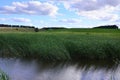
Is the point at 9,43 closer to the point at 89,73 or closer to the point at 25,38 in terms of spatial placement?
the point at 25,38

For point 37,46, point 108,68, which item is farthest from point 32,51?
point 108,68

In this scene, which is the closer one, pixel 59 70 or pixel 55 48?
pixel 59 70

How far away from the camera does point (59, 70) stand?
843 inches

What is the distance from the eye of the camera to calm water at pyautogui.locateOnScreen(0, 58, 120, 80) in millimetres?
18953

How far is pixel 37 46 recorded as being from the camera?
25141mm

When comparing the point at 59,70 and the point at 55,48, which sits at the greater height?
the point at 55,48

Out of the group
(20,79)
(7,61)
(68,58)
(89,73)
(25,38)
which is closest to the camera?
(20,79)

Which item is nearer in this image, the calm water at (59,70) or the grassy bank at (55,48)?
the calm water at (59,70)

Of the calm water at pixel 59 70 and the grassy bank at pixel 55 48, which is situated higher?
the grassy bank at pixel 55 48

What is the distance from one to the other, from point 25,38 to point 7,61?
4.21 metres

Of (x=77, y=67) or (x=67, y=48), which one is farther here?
(x=67, y=48)

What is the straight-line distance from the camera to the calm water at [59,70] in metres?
19.0

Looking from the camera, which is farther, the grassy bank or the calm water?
the grassy bank

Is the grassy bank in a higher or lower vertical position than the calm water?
higher
